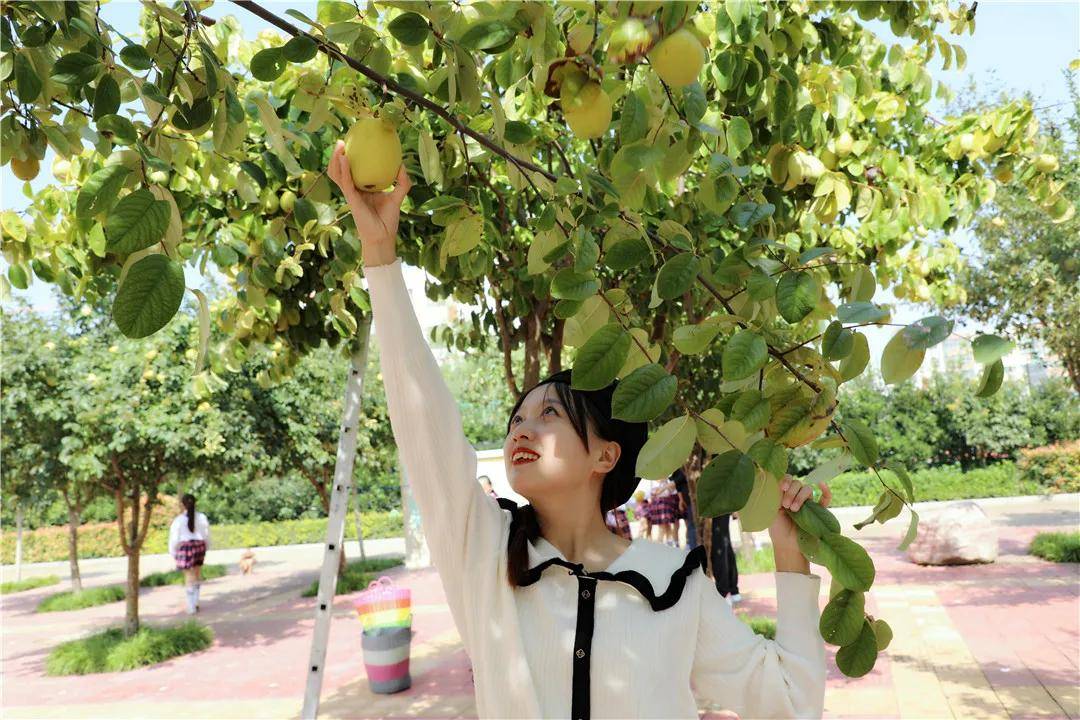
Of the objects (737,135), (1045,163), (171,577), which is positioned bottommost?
(171,577)

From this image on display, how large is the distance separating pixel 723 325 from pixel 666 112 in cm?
38

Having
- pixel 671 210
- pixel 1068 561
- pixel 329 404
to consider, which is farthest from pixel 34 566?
pixel 671 210

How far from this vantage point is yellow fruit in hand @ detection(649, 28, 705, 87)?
891 millimetres

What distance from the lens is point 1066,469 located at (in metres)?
21.3

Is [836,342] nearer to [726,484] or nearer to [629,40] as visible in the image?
[726,484]

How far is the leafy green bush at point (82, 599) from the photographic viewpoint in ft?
49.3

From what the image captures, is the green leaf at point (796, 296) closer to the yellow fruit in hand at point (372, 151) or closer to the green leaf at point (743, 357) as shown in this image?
the green leaf at point (743, 357)

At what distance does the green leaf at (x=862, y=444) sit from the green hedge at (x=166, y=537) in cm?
2649

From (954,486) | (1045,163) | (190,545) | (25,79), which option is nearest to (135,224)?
(25,79)

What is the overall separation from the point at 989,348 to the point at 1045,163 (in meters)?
3.03

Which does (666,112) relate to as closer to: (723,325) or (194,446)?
(723,325)

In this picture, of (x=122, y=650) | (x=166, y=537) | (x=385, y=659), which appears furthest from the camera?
(x=166, y=537)

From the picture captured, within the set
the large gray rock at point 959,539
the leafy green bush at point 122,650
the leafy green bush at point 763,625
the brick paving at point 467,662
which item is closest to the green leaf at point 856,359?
the brick paving at point 467,662

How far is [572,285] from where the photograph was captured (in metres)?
1.23
